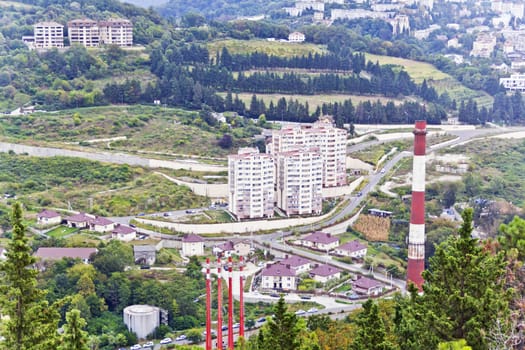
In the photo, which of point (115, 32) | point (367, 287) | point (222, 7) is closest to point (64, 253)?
point (367, 287)

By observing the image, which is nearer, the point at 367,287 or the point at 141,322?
the point at 141,322

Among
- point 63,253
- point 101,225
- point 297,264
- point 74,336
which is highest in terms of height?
point 74,336

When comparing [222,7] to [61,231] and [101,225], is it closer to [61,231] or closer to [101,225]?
[101,225]

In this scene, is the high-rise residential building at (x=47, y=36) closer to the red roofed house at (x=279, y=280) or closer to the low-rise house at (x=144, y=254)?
the low-rise house at (x=144, y=254)

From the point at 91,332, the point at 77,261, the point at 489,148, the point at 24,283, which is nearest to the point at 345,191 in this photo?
the point at 489,148

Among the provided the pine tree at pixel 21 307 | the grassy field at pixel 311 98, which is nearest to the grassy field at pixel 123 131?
the grassy field at pixel 311 98

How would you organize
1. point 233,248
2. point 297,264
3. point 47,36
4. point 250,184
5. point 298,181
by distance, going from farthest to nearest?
point 47,36
point 298,181
point 250,184
point 233,248
point 297,264

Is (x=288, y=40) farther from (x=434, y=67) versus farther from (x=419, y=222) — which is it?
(x=419, y=222)
